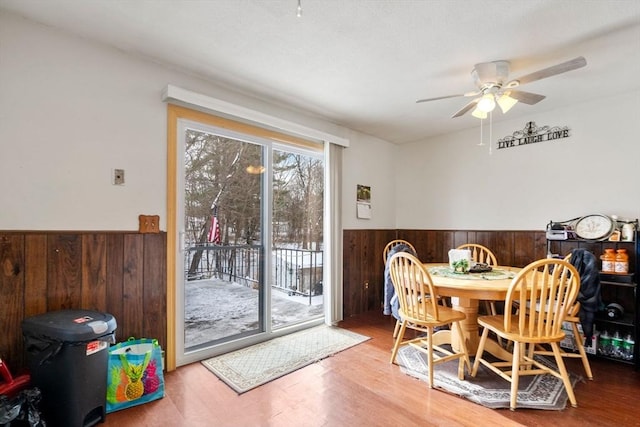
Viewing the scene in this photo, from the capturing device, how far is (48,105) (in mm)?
2012

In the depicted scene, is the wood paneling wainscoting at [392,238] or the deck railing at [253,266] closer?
the deck railing at [253,266]

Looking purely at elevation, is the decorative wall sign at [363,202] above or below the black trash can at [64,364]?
above

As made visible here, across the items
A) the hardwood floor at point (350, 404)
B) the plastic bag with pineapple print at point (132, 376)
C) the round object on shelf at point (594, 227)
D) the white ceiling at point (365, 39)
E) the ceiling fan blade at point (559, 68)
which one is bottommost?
the hardwood floor at point (350, 404)

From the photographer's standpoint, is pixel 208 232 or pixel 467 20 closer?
pixel 467 20

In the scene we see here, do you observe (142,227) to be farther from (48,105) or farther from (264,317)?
(264,317)

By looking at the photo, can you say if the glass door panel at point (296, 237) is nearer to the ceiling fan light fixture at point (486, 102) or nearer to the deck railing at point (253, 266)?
the deck railing at point (253, 266)

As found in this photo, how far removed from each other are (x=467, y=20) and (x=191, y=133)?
7.44ft

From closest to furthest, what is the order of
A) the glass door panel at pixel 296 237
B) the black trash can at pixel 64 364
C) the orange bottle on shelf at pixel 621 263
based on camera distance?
the black trash can at pixel 64 364
the orange bottle on shelf at pixel 621 263
the glass door panel at pixel 296 237

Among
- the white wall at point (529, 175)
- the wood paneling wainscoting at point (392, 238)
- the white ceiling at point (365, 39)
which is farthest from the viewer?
the wood paneling wainscoting at point (392, 238)

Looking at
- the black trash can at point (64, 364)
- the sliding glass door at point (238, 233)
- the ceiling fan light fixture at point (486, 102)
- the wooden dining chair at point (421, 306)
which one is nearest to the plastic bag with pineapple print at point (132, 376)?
the black trash can at point (64, 364)

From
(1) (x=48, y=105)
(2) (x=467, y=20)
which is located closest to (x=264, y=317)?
(1) (x=48, y=105)

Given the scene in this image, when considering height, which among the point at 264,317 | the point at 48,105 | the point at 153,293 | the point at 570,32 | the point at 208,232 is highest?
the point at 570,32

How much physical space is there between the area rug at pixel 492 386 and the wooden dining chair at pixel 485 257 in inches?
27.9

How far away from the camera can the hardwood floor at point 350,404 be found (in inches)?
74.1
